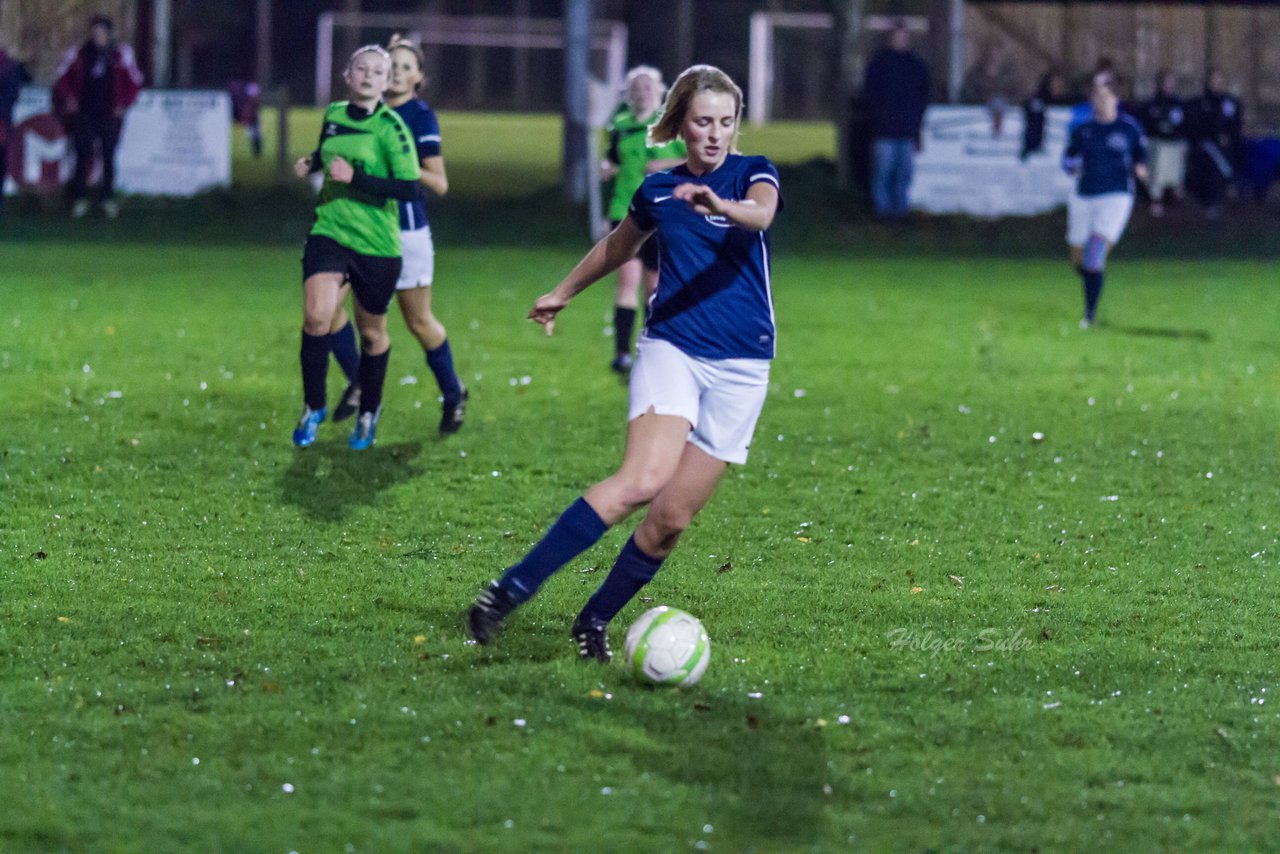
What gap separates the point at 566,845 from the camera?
4.40m

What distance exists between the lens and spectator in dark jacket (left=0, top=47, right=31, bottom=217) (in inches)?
894

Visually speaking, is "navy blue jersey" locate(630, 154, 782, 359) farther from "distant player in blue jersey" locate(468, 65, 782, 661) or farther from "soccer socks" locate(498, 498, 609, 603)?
"soccer socks" locate(498, 498, 609, 603)

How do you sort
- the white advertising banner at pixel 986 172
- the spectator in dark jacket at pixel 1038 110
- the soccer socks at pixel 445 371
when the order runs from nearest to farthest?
the soccer socks at pixel 445 371
the spectator in dark jacket at pixel 1038 110
the white advertising banner at pixel 986 172

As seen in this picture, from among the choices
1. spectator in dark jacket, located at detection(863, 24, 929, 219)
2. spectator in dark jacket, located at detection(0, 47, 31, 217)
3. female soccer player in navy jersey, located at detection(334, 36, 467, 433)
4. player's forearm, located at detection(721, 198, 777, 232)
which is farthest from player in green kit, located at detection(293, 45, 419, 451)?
spectator in dark jacket, located at detection(0, 47, 31, 217)

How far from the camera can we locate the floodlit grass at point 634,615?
4.67 m

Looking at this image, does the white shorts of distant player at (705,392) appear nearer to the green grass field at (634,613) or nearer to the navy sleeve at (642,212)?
the navy sleeve at (642,212)

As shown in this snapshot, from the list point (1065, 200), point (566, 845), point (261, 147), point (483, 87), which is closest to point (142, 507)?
point (566, 845)

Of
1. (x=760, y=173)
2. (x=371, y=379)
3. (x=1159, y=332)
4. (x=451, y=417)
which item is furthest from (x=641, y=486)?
(x=1159, y=332)

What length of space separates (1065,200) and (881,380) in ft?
42.1

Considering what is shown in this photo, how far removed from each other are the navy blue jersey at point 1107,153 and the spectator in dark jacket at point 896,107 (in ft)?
25.0

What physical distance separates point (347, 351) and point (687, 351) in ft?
16.3

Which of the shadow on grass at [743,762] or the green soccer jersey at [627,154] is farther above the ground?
the green soccer jersey at [627,154]

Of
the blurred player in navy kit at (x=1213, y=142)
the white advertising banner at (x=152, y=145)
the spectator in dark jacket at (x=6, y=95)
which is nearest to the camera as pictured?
the spectator in dark jacket at (x=6, y=95)

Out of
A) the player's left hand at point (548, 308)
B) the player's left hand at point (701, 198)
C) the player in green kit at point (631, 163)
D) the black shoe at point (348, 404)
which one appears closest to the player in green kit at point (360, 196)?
the black shoe at point (348, 404)
